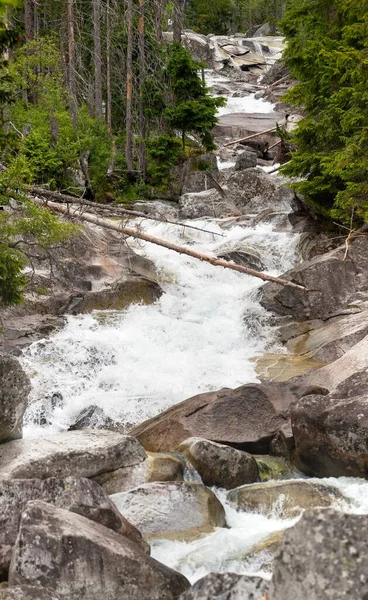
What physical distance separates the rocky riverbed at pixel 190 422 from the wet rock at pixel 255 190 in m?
2.69

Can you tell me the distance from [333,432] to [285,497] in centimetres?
127

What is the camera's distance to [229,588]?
5.00 metres

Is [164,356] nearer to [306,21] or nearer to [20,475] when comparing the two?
[20,475]

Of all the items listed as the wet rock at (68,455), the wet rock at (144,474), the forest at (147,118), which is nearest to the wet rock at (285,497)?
the wet rock at (144,474)

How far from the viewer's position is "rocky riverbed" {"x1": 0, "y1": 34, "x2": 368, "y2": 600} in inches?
221

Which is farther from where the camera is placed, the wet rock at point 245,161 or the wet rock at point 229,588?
the wet rock at point 245,161

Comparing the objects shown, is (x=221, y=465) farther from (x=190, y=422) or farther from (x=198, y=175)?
(x=198, y=175)

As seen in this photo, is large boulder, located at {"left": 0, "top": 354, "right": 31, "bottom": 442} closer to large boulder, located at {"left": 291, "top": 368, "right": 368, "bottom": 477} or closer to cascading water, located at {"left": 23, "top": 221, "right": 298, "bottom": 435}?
cascading water, located at {"left": 23, "top": 221, "right": 298, "bottom": 435}

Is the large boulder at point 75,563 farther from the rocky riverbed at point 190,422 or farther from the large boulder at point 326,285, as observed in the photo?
the large boulder at point 326,285

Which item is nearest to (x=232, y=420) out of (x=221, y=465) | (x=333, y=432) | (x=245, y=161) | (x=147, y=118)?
(x=221, y=465)

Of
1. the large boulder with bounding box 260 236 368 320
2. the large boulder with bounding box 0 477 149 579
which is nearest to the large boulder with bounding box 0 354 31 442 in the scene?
the large boulder with bounding box 0 477 149 579

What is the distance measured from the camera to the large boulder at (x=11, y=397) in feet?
28.9

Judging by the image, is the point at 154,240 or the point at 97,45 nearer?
the point at 154,240

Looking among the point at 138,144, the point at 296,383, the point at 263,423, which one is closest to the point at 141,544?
the point at 263,423
